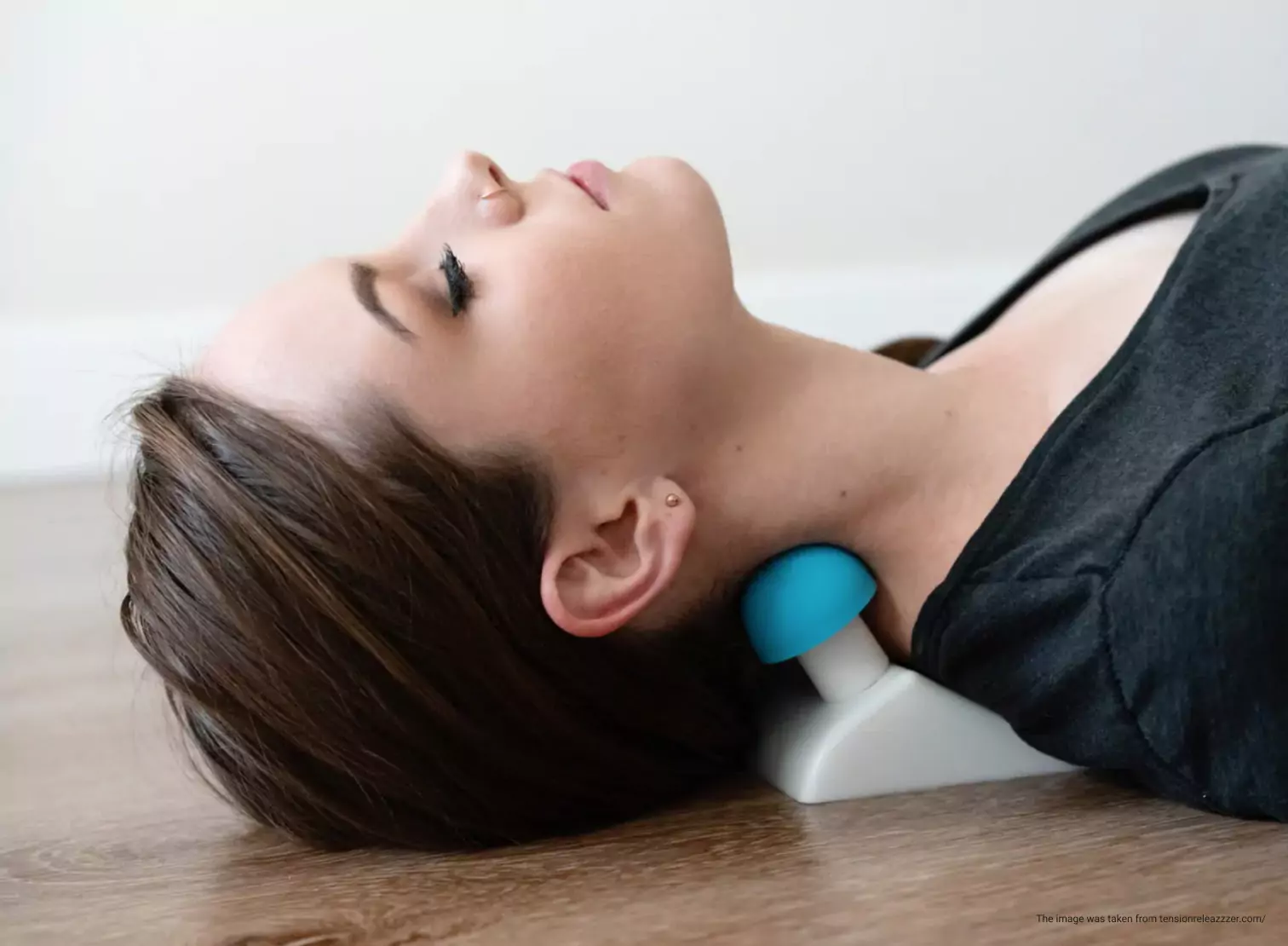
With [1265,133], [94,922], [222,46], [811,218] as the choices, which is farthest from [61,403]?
[1265,133]

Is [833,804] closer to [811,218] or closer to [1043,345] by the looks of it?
[1043,345]

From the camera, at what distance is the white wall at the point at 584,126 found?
181 cm

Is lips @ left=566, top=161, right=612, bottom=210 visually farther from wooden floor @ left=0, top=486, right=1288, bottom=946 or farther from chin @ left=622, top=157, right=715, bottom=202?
wooden floor @ left=0, top=486, right=1288, bottom=946

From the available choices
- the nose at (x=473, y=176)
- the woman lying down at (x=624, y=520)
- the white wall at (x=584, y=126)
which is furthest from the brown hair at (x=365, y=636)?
the white wall at (x=584, y=126)

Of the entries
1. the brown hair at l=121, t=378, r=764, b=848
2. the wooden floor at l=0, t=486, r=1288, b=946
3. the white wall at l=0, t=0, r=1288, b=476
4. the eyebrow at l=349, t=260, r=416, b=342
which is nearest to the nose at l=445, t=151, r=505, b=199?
the eyebrow at l=349, t=260, r=416, b=342

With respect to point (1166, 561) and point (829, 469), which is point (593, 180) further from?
point (1166, 561)

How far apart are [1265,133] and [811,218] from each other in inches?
30.0

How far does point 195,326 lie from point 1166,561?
1.71 metres

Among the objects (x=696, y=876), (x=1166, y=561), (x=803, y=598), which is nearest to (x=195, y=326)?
(x=803, y=598)

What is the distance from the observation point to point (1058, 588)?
74 centimetres

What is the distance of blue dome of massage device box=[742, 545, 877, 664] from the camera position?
32.5 inches

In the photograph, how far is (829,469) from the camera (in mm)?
872

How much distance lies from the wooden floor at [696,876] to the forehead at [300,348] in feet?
1.05

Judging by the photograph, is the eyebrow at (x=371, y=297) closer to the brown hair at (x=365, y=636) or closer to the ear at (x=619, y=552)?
the brown hair at (x=365, y=636)
